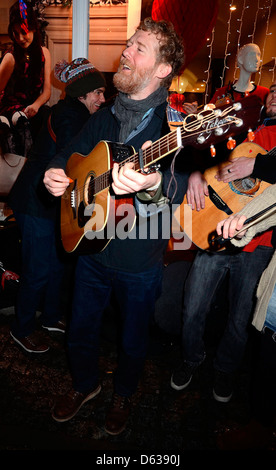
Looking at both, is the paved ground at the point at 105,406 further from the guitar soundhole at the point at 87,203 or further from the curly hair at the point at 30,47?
the curly hair at the point at 30,47

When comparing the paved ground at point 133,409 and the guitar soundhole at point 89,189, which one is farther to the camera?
the paved ground at point 133,409

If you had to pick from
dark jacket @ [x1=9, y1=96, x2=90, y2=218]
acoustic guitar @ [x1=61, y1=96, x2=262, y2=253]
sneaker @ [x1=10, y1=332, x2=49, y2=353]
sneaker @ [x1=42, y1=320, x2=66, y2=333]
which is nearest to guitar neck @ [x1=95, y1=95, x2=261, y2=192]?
acoustic guitar @ [x1=61, y1=96, x2=262, y2=253]

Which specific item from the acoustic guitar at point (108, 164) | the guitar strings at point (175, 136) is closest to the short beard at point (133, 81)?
the acoustic guitar at point (108, 164)

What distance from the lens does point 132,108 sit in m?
1.54

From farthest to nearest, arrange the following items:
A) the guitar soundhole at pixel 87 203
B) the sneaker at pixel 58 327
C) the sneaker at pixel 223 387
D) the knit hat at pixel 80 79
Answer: the sneaker at pixel 58 327, the knit hat at pixel 80 79, the sneaker at pixel 223 387, the guitar soundhole at pixel 87 203

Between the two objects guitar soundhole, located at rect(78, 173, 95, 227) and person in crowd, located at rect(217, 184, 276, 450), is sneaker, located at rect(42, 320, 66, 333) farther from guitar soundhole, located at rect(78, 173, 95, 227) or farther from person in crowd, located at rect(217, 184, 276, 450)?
person in crowd, located at rect(217, 184, 276, 450)

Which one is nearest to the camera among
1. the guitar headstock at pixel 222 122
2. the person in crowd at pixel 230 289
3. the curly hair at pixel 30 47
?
the guitar headstock at pixel 222 122

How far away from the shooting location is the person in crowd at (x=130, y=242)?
1.51 meters

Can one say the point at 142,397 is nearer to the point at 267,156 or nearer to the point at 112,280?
the point at 112,280

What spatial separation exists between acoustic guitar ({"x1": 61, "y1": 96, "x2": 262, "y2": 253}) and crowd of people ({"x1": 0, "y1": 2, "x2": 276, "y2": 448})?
0.07 feet

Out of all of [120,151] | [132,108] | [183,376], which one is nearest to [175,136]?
[120,151]

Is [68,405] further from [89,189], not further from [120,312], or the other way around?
[89,189]

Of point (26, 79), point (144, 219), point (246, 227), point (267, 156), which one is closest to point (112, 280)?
point (144, 219)
